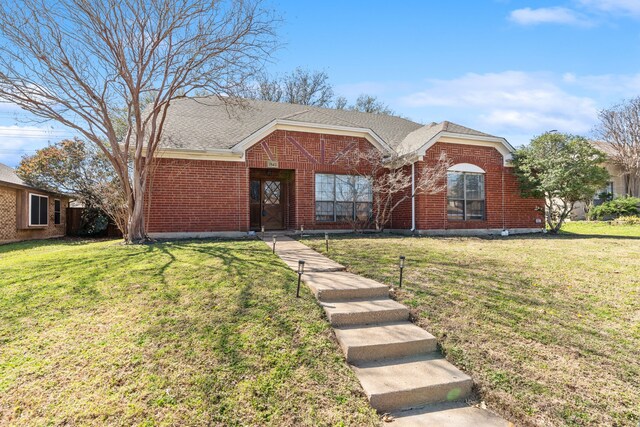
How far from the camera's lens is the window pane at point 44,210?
1599 centimetres

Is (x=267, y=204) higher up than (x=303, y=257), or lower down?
higher up

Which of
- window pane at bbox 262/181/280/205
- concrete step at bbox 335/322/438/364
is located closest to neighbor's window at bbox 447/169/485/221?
window pane at bbox 262/181/280/205

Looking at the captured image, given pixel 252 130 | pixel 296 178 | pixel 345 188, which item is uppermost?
pixel 252 130

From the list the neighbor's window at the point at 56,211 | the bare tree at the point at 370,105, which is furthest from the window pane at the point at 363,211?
the bare tree at the point at 370,105

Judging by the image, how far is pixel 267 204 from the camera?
43.1 ft

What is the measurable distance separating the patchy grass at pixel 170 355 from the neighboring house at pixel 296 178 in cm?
563

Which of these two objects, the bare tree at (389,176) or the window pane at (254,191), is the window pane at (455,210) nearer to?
the bare tree at (389,176)

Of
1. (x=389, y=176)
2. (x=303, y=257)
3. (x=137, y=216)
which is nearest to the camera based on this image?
(x=303, y=257)

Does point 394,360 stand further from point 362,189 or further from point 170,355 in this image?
point 362,189

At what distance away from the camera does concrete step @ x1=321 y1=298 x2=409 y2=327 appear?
407 cm

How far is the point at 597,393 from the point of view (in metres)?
3.10

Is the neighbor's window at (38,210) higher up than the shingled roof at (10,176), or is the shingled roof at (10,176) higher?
the shingled roof at (10,176)

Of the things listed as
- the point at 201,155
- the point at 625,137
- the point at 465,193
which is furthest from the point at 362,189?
the point at 625,137

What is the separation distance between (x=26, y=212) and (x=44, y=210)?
1.62 metres
